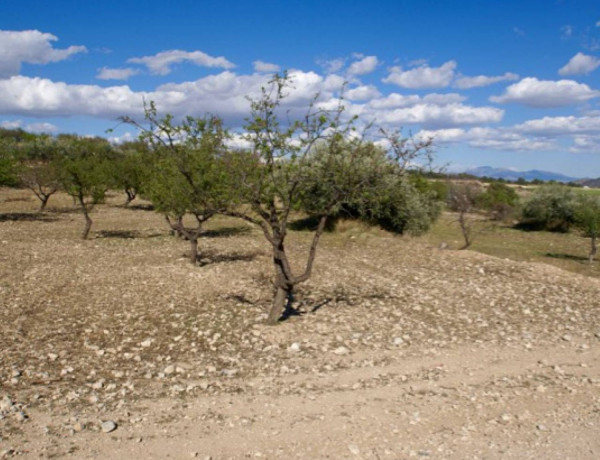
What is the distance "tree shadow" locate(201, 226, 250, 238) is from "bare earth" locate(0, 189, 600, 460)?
7998 millimetres

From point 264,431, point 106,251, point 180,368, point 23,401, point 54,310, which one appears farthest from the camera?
point 106,251

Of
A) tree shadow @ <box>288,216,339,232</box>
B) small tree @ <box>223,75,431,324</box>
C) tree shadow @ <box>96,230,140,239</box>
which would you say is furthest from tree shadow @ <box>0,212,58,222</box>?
small tree @ <box>223,75,431,324</box>

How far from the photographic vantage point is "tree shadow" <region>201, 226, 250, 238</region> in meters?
26.2

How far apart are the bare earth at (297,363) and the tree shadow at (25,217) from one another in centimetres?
1321

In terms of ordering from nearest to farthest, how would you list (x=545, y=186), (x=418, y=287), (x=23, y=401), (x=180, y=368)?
1. (x=23, y=401)
2. (x=180, y=368)
3. (x=418, y=287)
4. (x=545, y=186)

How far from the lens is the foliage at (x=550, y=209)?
4231 centimetres

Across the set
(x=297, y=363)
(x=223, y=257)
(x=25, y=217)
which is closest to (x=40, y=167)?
(x=25, y=217)

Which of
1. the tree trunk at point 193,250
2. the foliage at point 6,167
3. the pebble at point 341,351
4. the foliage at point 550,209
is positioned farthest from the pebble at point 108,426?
the foliage at point 550,209

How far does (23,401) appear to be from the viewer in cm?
755

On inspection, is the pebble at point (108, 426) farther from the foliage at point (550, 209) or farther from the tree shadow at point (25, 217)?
the foliage at point (550, 209)

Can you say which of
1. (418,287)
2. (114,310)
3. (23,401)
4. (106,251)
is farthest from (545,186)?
(23,401)

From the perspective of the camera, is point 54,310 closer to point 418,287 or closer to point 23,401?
point 23,401

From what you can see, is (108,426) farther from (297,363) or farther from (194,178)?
(194,178)

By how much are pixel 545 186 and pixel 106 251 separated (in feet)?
139
